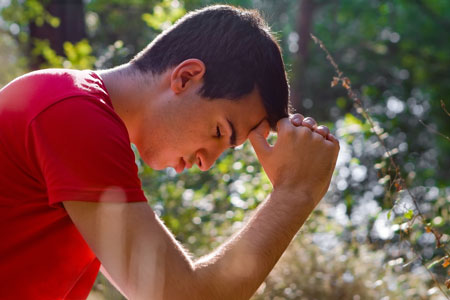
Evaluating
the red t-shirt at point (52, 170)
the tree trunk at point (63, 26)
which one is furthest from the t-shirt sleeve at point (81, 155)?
the tree trunk at point (63, 26)

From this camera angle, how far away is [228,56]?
2123 mm

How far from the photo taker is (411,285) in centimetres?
417

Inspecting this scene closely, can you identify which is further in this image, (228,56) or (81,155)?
(228,56)

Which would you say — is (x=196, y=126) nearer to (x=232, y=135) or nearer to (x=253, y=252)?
(x=232, y=135)

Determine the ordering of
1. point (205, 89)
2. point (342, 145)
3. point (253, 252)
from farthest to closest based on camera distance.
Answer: point (342, 145) → point (205, 89) → point (253, 252)

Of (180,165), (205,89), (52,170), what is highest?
(52,170)

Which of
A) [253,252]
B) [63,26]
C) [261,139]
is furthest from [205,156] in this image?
[63,26]

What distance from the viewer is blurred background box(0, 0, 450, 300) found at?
421cm

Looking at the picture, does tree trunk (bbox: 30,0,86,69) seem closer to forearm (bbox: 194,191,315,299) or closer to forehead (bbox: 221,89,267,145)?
forehead (bbox: 221,89,267,145)

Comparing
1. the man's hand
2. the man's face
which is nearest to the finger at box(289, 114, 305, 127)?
the man's hand

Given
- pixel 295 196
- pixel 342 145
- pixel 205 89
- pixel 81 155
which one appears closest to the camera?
pixel 81 155

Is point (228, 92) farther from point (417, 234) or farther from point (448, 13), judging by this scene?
point (448, 13)

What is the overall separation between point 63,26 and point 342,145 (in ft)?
17.9

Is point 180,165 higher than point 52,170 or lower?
lower
